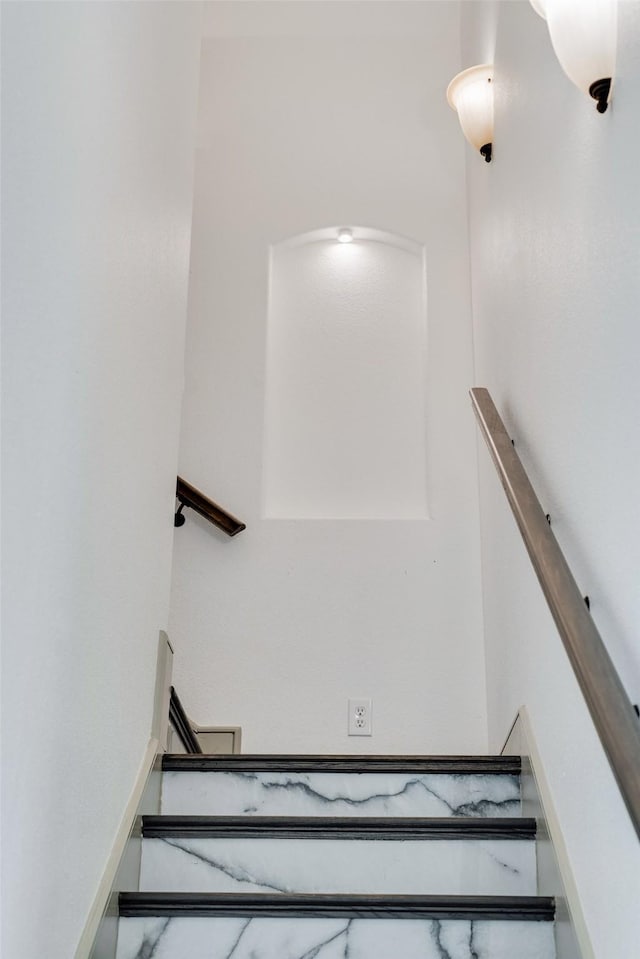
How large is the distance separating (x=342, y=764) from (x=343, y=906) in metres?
0.62

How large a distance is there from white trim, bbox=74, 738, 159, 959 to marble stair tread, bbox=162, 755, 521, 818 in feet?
0.55

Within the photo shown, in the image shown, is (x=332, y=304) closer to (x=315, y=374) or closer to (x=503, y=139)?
(x=315, y=374)

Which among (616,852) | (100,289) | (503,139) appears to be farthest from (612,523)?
(503,139)

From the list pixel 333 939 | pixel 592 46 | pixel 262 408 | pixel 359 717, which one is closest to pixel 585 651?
pixel 333 939

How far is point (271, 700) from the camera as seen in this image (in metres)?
3.95

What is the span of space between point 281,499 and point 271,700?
86 centimetres

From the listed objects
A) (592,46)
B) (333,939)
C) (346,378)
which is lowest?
(333,939)

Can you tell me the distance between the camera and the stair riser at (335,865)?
228 centimetres

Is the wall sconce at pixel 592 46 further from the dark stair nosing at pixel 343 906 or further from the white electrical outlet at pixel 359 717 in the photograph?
the white electrical outlet at pixel 359 717

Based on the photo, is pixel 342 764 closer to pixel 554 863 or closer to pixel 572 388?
pixel 554 863

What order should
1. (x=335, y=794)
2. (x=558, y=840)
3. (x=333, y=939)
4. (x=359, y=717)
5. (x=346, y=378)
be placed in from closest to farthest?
(x=333, y=939) → (x=558, y=840) → (x=335, y=794) → (x=359, y=717) → (x=346, y=378)

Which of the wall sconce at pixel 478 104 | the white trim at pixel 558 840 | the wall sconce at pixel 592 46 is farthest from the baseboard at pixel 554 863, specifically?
the wall sconce at pixel 478 104

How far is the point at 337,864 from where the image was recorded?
7.55 feet

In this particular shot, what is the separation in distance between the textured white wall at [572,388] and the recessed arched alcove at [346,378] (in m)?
0.92
